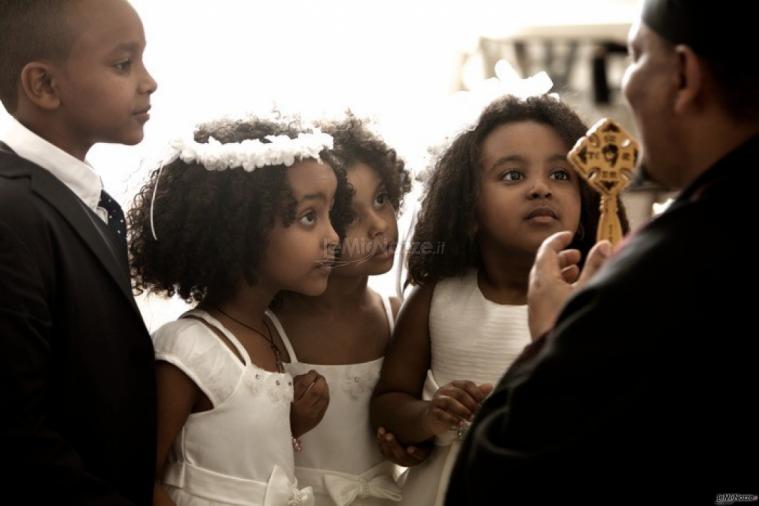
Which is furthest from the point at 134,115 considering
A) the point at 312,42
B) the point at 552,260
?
the point at 312,42

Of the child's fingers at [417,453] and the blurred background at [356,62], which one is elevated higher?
the blurred background at [356,62]

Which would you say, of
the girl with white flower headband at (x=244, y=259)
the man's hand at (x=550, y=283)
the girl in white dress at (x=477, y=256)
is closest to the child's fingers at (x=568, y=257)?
the man's hand at (x=550, y=283)

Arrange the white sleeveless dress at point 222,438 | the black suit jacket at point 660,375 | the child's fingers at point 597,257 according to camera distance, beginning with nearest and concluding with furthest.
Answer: the black suit jacket at point 660,375, the child's fingers at point 597,257, the white sleeveless dress at point 222,438

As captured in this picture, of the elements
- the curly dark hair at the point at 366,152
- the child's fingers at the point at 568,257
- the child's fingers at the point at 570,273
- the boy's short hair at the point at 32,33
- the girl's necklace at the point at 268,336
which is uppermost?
the boy's short hair at the point at 32,33

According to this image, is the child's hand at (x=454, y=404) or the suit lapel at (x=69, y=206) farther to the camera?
the child's hand at (x=454, y=404)

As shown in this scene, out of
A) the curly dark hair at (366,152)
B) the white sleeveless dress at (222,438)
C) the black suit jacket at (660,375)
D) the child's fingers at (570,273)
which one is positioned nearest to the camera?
the black suit jacket at (660,375)

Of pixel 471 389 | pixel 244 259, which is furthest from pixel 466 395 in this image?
pixel 244 259

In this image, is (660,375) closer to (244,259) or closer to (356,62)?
(244,259)

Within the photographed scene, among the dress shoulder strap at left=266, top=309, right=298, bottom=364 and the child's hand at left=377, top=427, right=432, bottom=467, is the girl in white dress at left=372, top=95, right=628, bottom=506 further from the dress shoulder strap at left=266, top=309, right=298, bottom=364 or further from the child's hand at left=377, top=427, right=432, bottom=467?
the dress shoulder strap at left=266, top=309, right=298, bottom=364

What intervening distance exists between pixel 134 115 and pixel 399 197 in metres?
0.53

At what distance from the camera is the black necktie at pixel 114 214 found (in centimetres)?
141

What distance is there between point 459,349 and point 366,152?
37 cm

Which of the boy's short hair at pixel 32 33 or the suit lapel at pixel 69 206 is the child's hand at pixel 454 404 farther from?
the boy's short hair at pixel 32 33

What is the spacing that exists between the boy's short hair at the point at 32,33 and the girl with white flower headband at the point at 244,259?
0.85ft
